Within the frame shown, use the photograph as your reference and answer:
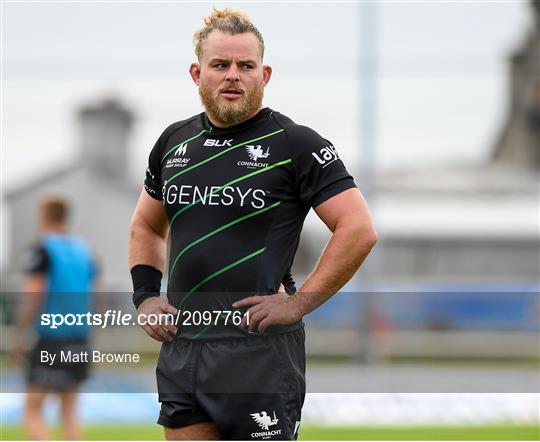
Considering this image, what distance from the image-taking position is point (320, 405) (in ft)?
30.8

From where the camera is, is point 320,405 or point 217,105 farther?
point 320,405

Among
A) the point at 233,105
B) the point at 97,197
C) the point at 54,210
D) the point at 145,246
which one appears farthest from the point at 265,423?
the point at 97,197

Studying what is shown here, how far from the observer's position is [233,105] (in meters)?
3.27

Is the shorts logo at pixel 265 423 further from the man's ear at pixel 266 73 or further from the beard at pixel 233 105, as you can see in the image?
the man's ear at pixel 266 73

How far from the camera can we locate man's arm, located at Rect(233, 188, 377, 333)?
3172 millimetres

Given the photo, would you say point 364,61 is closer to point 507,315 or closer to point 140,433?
point 507,315

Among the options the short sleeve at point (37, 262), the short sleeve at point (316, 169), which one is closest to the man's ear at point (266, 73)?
the short sleeve at point (316, 169)

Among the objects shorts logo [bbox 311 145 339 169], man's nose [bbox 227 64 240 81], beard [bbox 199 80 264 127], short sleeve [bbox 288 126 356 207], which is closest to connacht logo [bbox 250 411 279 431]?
short sleeve [bbox 288 126 356 207]

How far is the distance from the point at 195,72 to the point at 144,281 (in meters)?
0.65

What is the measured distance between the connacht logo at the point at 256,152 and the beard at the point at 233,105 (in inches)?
3.7

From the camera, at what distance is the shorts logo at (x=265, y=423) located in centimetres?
326

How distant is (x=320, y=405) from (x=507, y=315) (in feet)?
20.4

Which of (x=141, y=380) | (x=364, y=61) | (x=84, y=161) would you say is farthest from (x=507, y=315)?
(x=141, y=380)
